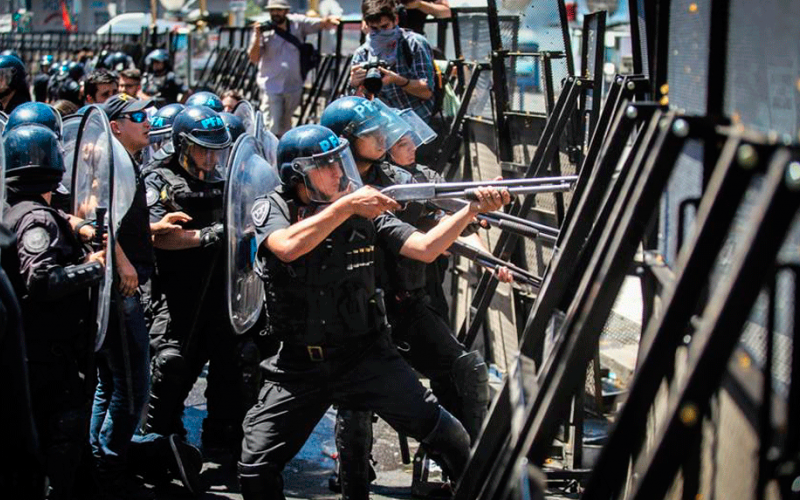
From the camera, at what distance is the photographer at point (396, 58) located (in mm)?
8688

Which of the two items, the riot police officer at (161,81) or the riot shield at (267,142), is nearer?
the riot shield at (267,142)

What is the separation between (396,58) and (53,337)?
4.47 meters

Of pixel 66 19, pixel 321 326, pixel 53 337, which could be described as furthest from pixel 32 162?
pixel 66 19

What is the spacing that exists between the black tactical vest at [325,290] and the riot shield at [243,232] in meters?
0.81

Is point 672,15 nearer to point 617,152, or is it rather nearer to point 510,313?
point 617,152

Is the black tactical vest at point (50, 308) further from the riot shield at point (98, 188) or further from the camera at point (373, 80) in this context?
the camera at point (373, 80)

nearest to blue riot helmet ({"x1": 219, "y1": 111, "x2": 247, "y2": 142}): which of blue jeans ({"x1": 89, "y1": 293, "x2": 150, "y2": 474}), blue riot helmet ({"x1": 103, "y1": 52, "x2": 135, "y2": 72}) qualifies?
blue jeans ({"x1": 89, "y1": 293, "x2": 150, "y2": 474})

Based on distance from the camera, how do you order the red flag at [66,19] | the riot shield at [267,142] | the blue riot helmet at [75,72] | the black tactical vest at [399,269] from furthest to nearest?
1. the red flag at [66,19]
2. the blue riot helmet at [75,72]
3. the riot shield at [267,142]
4. the black tactical vest at [399,269]

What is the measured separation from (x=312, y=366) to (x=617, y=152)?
176cm

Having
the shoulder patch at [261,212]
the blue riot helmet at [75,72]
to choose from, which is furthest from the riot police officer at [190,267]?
the blue riot helmet at [75,72]

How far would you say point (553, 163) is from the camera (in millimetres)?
7363

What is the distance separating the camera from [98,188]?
18.2 feet

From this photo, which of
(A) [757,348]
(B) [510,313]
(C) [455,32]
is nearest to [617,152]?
(A) [757,348]

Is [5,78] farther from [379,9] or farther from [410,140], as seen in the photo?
[410,140]
